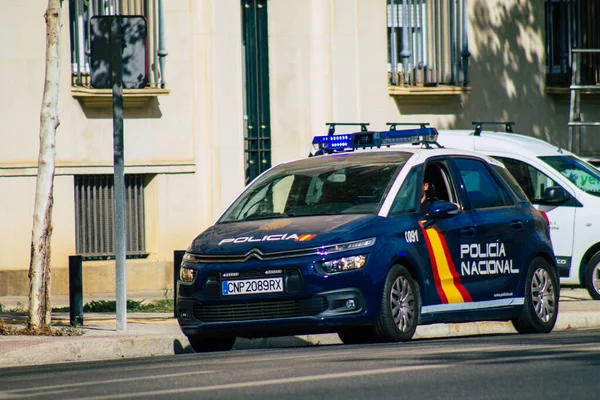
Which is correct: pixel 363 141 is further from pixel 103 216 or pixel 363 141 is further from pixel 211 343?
pixel 103 216

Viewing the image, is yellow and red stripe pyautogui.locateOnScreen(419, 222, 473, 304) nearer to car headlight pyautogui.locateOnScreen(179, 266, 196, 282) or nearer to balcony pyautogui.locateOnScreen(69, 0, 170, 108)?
car headlight pyautogui.locateOnScreen(179, 266, 196, 282)

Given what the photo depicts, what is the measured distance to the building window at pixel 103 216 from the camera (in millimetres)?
18953

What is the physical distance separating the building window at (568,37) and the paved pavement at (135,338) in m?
8.85

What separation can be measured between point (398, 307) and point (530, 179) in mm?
7135

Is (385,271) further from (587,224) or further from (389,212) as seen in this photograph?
(587,224)

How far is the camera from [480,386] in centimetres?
661

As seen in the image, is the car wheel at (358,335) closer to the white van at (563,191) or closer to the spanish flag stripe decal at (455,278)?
the spanish flag stripe decal at (455,278)

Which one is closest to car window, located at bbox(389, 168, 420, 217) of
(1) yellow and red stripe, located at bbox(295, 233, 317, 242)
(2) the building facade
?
(1) yellow and red stripe, located at bbox(295, 233, 317, 242)

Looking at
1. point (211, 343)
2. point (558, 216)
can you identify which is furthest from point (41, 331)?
point (558, 216)

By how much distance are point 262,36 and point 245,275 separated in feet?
37.5

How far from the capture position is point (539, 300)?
11492 mm

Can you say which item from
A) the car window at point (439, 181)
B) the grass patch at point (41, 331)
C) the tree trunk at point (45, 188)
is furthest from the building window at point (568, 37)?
the grass patch at point (41, 331)

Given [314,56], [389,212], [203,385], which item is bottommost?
[203,385]

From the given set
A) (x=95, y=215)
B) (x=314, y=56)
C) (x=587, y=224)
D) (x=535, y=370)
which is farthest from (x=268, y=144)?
(x=535, y=370)
